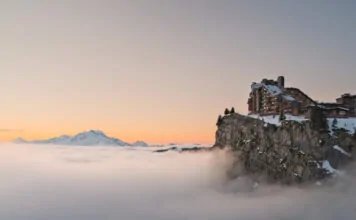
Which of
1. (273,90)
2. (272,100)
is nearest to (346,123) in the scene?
(272,100)

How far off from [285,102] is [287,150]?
56.9ft

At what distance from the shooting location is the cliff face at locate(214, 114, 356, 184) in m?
97.6

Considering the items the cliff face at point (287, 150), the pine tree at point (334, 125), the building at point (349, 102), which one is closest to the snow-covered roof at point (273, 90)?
the cliff face at point (287, 150)

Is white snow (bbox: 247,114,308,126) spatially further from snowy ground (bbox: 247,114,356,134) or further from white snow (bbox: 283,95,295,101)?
white snow (bbox: 283,95,295,101)

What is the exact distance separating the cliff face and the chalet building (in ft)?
24.1

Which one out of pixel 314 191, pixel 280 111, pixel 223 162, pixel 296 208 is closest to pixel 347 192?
pixel 314 191

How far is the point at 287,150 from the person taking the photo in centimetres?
10512

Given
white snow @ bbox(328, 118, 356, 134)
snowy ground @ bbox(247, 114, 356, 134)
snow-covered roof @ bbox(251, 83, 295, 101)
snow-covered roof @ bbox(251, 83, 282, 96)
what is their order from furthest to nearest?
1. snow-covered roof @ bbox(251, 83, 282, 96)
2. snow-covered roof @ bbox(251, 83, 295, 101)
3. snowy ground @ bbox(247, 114, 356, 134)
4. white snow @ bbox(328, 118, 356, 134)

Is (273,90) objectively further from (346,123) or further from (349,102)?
(346,123)

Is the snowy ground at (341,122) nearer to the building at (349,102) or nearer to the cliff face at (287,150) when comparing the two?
the cliff face at (287,150)

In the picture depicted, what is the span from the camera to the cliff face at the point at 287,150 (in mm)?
97562

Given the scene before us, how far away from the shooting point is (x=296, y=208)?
102062 mm

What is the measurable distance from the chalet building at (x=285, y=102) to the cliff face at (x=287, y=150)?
7354 millimetres

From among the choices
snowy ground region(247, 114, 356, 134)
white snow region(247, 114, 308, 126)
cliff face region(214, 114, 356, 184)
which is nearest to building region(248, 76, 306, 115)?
white snow region(247, 114, 308, 126)
